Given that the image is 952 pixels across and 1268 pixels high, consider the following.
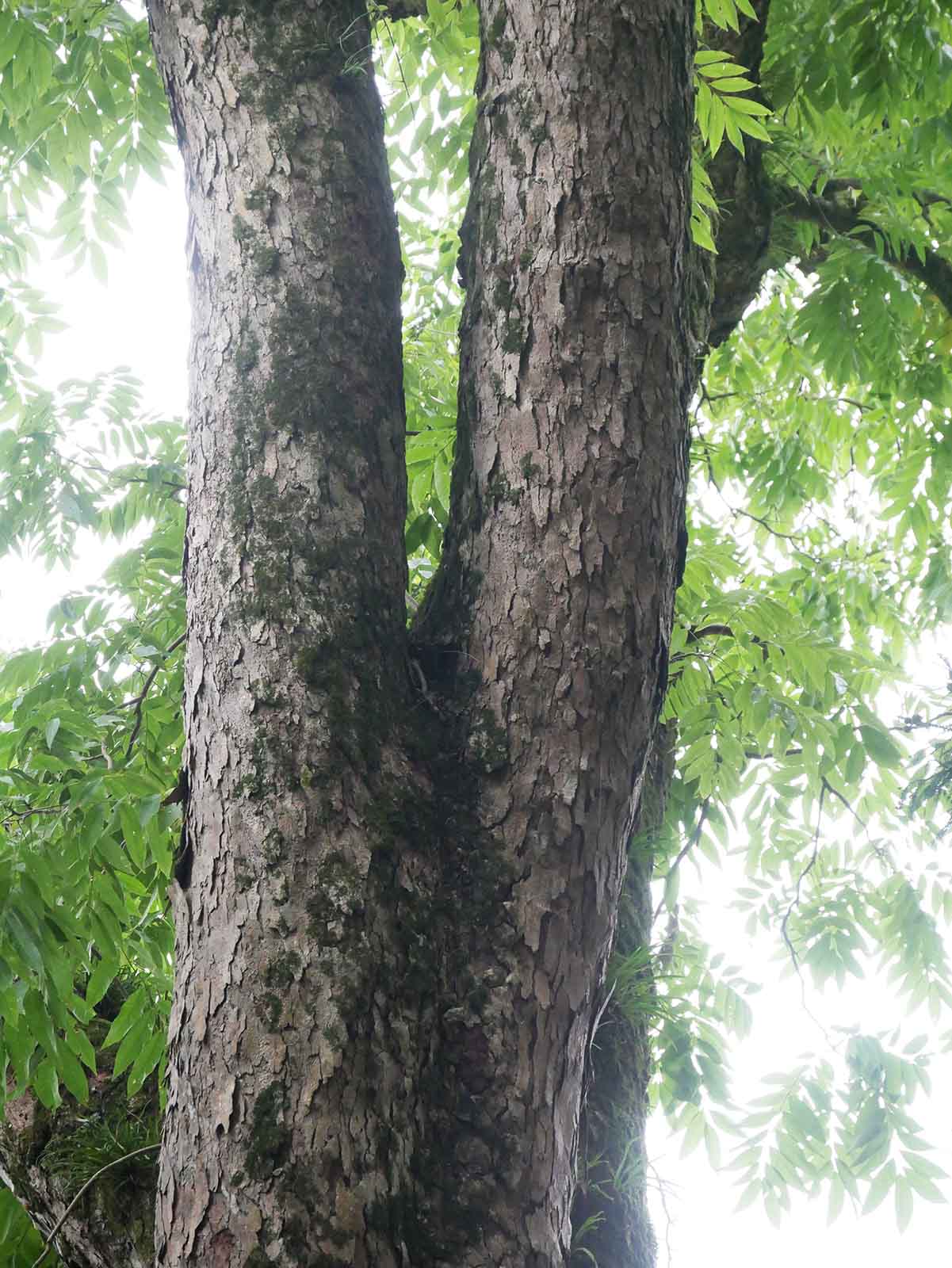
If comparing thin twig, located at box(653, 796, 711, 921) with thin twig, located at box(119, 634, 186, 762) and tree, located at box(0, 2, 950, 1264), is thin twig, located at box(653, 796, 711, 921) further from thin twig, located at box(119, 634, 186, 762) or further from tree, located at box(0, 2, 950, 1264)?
thin twig, located at box(119, 634, 186, 762)

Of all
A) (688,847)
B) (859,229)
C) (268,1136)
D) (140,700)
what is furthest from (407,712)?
(859,229)

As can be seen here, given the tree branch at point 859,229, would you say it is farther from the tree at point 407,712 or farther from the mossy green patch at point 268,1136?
the mossy green patch at point 268,1136

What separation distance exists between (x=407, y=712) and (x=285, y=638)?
A: 0.21 metres

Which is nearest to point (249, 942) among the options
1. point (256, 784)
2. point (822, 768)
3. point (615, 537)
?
point (256, 784)

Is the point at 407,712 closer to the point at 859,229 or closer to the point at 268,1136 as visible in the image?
the point at 268,1136

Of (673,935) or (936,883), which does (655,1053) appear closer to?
(673,935)

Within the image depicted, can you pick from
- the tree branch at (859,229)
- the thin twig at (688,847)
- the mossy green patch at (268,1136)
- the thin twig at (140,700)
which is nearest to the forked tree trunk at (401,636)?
the mossy green patch at (268,1136)

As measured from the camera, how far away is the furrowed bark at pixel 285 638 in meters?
1.20

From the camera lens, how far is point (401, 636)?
1590mm

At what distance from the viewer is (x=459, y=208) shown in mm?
4133

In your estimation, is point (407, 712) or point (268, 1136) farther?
point (407, 712)

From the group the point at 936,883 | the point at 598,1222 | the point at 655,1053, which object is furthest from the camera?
Answer: the point at 936,883

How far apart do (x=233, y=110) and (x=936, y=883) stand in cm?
294

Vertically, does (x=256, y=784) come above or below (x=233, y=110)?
below
